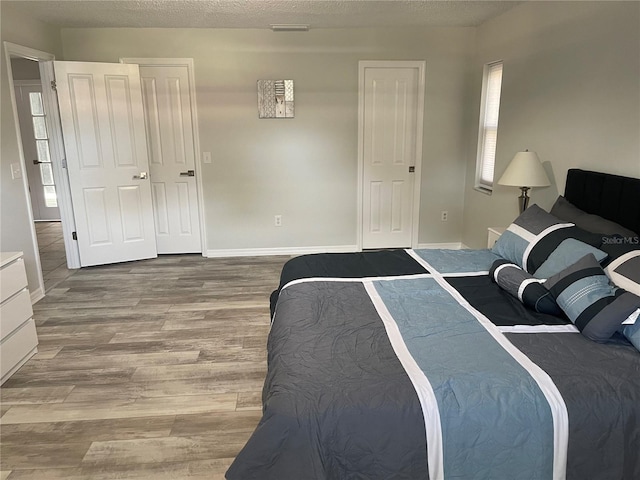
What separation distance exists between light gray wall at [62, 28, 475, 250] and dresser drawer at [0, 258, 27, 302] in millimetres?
2374

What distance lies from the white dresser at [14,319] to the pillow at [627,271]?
3.30m

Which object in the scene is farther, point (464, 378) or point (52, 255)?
point (52, 255)

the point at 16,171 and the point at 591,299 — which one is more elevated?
the point at 16,171

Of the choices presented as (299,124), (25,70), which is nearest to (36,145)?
(25,70)

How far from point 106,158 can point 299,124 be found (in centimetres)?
204

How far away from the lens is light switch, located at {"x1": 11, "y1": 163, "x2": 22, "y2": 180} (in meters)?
3.73

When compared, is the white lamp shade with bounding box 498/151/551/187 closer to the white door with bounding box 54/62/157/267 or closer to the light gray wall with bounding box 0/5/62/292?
the white door with bounding box 54/62/157/267

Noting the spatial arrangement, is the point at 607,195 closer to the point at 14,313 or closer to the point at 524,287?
the point at 524,287

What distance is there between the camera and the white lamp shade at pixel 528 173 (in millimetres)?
3287

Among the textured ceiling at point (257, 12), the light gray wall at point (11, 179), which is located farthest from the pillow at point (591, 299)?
the light gray wall at point (11, 179)

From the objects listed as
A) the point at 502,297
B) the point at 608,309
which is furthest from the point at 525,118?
the point at 608,309

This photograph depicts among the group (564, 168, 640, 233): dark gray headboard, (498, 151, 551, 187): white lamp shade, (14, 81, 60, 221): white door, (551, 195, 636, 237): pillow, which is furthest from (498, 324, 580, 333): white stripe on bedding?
(14, 81, 60, 221): white door

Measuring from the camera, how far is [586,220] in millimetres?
2631

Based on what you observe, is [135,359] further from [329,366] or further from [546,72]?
[546,72]
